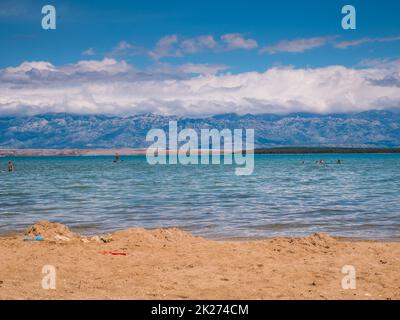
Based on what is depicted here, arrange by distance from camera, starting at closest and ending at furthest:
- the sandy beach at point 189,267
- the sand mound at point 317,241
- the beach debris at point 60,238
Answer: the sandy beach at point 189,267 < the sand mound at point 317,241 < the beach debris at point 60,238

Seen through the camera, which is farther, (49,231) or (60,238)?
(49,231)

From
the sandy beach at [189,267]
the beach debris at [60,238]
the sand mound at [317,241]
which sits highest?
the beach debris at [60,238]

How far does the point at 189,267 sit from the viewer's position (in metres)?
12.8

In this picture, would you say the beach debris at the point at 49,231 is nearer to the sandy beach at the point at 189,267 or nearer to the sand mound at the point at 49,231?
the sand mound at the point at 49,231

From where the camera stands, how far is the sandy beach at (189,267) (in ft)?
34.4

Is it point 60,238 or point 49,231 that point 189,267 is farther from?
point 49,231

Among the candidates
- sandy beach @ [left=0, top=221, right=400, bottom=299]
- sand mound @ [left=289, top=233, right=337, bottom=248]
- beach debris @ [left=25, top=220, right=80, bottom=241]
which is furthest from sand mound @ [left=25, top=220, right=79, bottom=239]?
sand mound @ [left=289, top=233, right=337, bottom=248]

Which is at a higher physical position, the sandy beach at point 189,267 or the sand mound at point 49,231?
the sand mound at point 49,231

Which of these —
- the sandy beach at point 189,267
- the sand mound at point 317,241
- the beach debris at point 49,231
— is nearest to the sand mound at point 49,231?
the beach debris at point 49,231

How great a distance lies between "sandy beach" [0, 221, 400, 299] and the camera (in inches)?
413

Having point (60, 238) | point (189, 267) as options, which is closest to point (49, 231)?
point (60, 238)

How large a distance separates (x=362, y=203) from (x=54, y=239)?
22192 millimetres

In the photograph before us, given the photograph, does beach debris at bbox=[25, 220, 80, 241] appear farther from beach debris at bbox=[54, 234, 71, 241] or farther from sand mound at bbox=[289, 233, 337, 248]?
sand mound at bbox=[289, 233, 337, 248]
